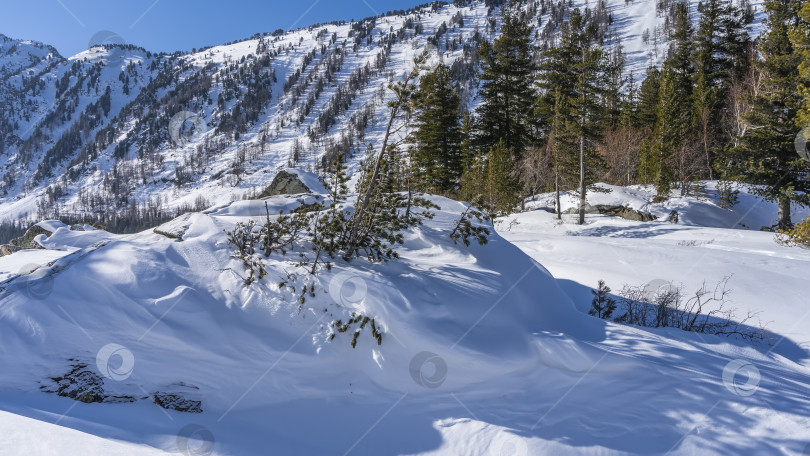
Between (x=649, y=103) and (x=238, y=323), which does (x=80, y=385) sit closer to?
(x=238, y=323)

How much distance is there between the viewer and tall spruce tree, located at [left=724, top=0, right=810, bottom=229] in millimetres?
15172

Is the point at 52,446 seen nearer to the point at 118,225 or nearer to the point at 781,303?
the point at 781,303

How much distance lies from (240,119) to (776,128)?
170 m

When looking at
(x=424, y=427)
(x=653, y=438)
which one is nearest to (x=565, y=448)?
(x=653, y=438)

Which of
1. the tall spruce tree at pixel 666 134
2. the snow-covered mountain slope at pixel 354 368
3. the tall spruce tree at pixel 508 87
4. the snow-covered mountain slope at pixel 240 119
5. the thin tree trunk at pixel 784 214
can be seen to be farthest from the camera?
the snow-covered mountain slope at pixel 240 119

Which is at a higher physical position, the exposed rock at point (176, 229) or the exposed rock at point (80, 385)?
the exposed rock at point (176, 229)

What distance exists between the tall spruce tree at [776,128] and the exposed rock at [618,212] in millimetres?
5333

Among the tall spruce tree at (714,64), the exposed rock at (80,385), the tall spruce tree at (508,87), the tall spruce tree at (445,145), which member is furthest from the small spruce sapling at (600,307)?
the tall spruce tree at (714,64)

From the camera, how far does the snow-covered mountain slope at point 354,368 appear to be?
8.67ft

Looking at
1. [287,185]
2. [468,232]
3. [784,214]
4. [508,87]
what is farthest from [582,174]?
[468,232]

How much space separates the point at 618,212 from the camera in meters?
22.6

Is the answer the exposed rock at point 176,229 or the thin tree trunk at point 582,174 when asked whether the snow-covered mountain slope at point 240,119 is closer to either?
the thin tree trunk at point 582,174

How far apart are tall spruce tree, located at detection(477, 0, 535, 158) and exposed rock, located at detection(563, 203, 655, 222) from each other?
6.22m

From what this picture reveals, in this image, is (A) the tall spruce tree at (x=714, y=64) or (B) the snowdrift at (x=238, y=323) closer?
(B) the snowdrift at (x=238, y=323)
